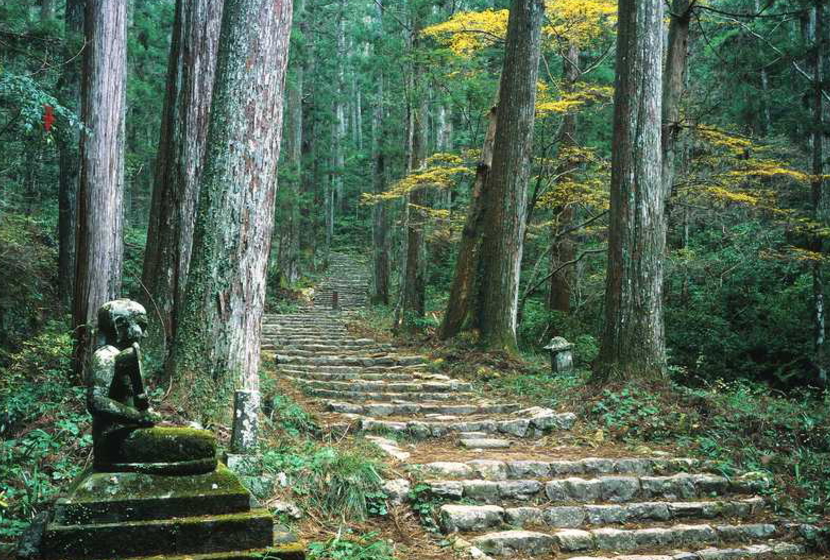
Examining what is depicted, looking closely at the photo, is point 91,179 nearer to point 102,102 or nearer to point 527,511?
point 102,102

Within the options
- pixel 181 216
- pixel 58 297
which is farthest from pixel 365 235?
pixel 181 216

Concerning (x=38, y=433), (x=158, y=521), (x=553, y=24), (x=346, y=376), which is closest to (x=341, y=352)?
(x=346, y=376)

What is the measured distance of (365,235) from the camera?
1881 inches

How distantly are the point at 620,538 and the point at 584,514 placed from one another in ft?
1.38

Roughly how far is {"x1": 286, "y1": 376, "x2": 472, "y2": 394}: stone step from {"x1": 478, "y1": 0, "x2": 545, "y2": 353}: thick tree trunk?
1.77m

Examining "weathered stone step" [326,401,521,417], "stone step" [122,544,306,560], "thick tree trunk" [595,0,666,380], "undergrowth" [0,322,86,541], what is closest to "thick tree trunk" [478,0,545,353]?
"thick tree trunk" [595,0,666,380]

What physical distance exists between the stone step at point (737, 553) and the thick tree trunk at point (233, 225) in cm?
363

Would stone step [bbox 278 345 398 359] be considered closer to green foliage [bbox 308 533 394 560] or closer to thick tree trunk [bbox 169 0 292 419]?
thick tree trunk [bbox 169 0 292 419]

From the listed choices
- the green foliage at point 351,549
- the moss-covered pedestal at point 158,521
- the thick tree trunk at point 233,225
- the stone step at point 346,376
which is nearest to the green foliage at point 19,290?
the stone step at point 346,376

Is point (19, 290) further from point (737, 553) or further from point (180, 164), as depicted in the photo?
point (737, 553)

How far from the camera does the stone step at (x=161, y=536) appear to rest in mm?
3195

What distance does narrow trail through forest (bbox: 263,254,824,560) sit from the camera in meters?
5.60

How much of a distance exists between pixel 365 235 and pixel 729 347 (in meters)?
34.8

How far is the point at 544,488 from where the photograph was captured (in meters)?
6.30
